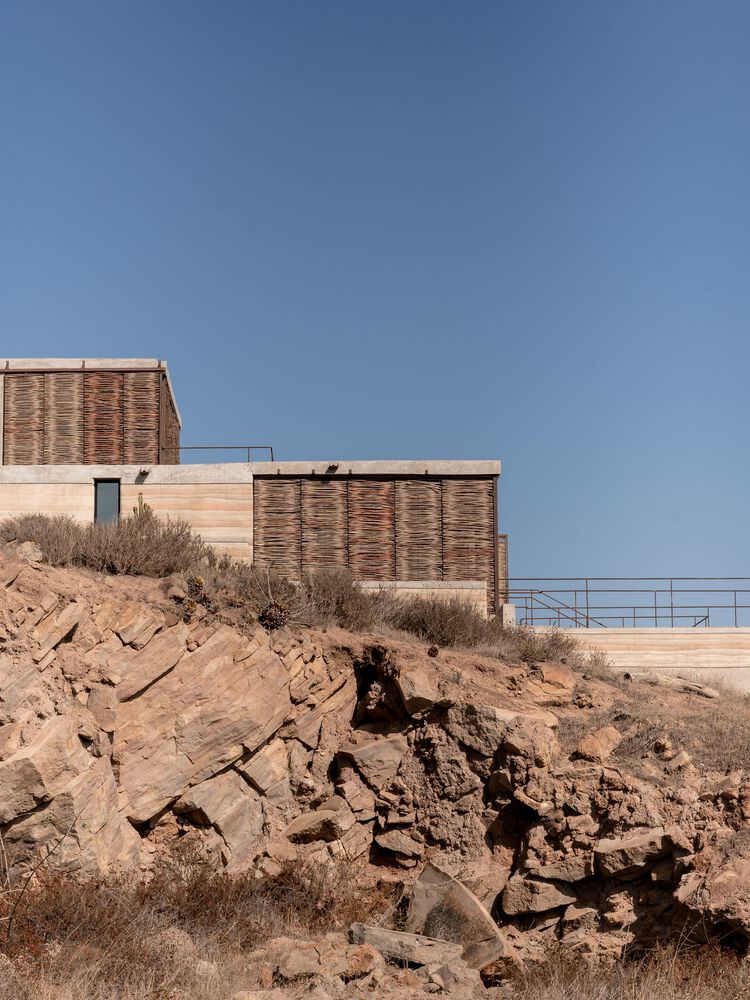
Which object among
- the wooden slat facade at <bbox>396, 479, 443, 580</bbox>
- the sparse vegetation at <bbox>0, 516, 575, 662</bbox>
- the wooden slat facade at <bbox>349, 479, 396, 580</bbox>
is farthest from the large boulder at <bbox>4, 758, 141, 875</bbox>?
the wooden slat facade at <bbox>396, 479, 443, 580</bbox>

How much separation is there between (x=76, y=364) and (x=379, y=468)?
8.31 meters

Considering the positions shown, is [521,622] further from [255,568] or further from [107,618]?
[107,618]

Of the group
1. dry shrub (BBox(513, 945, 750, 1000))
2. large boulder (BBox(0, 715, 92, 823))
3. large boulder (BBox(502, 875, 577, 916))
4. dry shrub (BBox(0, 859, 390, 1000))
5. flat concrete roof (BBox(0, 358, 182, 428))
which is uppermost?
flat concrete roof (BBox(0, 358, 182, 428))

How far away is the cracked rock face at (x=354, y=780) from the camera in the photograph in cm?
1110

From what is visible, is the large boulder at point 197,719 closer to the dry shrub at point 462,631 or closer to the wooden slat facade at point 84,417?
the dry shrub at point 462,631

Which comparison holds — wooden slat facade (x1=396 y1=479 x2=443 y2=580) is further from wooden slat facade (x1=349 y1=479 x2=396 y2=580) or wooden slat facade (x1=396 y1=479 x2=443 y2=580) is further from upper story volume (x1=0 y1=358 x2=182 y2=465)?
upper story volume (x1=0 y1=358 x2=182 y2=465)

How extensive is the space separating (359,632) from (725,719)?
5.81m

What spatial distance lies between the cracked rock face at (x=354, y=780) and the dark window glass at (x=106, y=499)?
1014 centimetres

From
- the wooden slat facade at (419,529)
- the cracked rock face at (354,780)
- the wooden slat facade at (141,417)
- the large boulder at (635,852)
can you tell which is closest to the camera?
the cracked rock face at (354,780)

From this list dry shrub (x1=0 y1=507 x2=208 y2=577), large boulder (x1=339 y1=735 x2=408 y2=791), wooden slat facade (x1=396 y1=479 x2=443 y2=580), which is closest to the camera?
dry shrub (x1=0 y1=507 x2=208 y2=577)

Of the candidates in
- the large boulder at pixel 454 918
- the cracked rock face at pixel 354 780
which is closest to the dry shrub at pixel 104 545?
the cracked rock face at pixel 354 780

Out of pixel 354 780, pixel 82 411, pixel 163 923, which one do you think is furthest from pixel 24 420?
pixel 163 923

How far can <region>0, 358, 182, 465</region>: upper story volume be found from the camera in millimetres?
24391

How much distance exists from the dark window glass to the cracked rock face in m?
10.1
